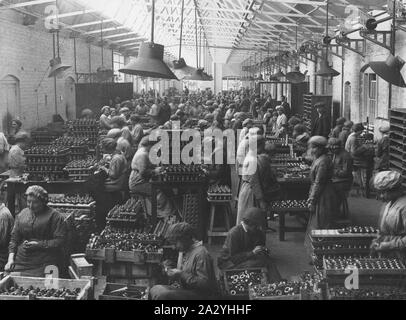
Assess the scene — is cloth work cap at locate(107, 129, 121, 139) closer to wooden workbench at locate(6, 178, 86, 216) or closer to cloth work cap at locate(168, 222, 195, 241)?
wooden workbench at locate(6, 178, 86, 216)

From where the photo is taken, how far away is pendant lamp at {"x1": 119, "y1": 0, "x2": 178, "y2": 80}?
5246mm

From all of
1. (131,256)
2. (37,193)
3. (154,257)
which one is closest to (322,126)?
(154,257)

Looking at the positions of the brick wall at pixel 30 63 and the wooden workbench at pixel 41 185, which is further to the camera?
the brick wall at pixel 30 63

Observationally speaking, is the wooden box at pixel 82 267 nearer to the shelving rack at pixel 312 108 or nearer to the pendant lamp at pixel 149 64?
the pendant lamp at pixel 149 64

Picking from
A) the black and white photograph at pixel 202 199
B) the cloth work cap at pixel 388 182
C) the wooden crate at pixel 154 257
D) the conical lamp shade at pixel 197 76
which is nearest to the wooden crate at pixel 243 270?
the black and white photograph at pixel 202 199

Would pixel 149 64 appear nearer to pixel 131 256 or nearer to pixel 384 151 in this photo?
pixel 131 256

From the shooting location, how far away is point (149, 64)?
531 centimetres

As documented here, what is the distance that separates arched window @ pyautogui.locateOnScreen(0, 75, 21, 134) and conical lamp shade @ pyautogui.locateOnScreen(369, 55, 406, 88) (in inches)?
446

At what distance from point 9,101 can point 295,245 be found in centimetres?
1019

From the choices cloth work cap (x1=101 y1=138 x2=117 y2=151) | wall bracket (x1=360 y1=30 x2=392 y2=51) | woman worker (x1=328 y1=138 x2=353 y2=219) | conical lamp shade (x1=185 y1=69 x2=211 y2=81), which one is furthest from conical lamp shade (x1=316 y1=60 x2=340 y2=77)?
cloth work cap (x1=101 y1=138 x2=117 y2=151)

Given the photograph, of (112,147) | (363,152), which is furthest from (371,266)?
(363,152)

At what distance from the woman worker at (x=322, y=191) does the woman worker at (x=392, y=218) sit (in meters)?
2.07

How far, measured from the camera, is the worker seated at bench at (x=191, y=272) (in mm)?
5273

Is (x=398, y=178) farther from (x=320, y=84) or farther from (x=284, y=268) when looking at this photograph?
(x=320, y=84)
